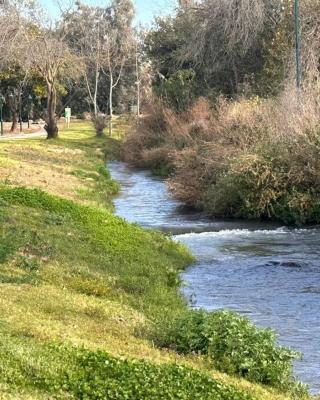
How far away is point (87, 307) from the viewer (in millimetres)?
11234

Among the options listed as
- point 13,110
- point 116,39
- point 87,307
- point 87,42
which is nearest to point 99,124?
point 13,110

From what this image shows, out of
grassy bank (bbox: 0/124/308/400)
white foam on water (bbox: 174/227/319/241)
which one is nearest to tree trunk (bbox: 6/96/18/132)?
grassy bank (bbox: 0/124/308/400)

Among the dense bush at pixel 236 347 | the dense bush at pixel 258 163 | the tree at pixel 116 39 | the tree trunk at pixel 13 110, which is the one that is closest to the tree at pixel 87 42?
the tree at pixel 116 39

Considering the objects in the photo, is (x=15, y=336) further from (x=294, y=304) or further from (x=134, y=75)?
(x=134, y=75)

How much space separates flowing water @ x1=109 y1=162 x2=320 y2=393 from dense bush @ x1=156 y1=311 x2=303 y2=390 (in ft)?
2.48

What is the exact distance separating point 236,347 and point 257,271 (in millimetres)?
7888

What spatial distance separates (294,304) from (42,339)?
21.6 feet

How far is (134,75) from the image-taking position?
81.9 meters

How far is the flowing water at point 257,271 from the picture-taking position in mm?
12523

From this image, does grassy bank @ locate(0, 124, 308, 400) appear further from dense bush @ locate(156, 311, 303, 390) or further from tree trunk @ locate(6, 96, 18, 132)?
tree trunk @ locate(6, 96, 18, 132)

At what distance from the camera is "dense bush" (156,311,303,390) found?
9.16 m

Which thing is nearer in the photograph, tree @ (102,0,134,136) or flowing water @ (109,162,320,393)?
flowing water @ (109,162,320,393)

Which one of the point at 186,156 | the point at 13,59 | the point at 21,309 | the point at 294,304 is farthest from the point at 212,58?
the point at 21,309

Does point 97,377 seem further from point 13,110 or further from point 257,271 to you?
point 13,110
